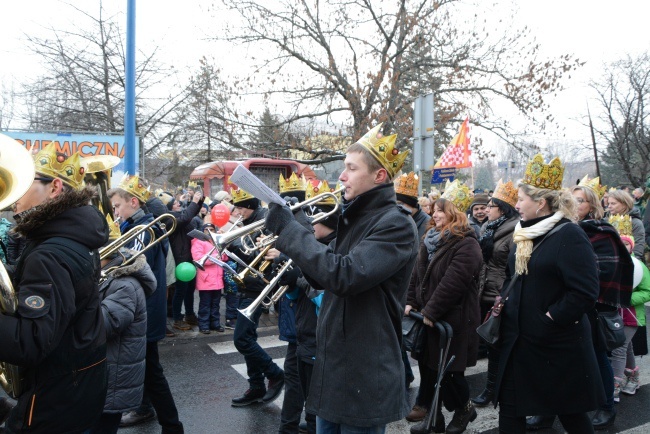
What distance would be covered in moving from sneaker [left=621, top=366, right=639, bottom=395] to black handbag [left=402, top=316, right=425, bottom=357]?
2439 mm

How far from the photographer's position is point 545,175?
11.4 ft

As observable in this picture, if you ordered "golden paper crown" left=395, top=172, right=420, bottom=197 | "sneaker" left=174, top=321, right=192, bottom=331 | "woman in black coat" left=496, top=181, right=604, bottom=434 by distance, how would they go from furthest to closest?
"sneaker" left=174, top=321, right=192, bottom=331, "golden paper crown" left=395, top=172, right=420, bottom=197, "woman in black coat" left=496, top=181, right=604, bottom=434

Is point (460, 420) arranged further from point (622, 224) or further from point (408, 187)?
point (622, 224)

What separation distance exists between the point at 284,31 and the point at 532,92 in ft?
23.1

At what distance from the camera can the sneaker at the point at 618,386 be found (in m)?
4.82

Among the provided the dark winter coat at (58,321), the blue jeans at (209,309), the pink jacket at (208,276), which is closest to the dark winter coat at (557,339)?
the dark winter coat at (58,321)

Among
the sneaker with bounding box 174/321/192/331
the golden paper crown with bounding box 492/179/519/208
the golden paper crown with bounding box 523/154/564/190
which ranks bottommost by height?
the sneaker with bounding box 174/321/192/331

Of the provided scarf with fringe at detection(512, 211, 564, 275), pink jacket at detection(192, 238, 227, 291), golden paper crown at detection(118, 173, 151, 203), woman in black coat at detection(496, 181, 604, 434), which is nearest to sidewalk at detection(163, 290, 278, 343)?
pink jacket at detection(192, 238, 227, 291)

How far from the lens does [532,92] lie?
1386 centimetres

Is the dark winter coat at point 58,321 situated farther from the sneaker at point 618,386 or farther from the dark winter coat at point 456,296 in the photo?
the sneaker at point 618,386

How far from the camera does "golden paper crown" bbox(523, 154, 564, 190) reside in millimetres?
3449

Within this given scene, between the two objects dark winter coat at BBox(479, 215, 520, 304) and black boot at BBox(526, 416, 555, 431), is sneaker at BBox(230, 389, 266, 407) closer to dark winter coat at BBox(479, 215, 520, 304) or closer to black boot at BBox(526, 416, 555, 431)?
black boot at BBox(526, 416, 555, 431)

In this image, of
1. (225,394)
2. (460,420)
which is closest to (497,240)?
(460,420)

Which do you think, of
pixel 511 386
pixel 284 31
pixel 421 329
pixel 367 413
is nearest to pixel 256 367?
pixel 421 329
